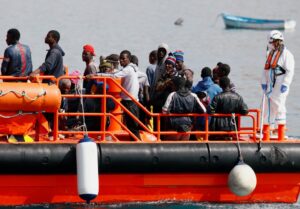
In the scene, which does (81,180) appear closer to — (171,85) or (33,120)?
(33,120)

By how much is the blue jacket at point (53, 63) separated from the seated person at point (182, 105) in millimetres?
1491

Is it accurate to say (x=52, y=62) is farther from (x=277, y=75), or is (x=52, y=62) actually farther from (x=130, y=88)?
(x=277, y=75)

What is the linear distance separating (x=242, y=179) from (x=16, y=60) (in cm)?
331

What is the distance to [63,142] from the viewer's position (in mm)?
13078

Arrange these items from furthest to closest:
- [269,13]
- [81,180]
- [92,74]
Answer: [269,13] → [92,74] → [81,180]

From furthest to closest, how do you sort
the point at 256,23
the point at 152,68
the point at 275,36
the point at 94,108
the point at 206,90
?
the point at 256,23
the point at 152,68
the point at 206,90
the point at 275,36
the point at 94,108

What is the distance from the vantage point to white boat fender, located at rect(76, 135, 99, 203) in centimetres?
A: 1266

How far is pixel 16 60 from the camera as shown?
530 inches

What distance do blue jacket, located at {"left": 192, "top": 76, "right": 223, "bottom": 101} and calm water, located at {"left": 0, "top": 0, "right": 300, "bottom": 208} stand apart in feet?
5.21

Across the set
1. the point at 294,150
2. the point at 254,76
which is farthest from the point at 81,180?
the point at 254,76

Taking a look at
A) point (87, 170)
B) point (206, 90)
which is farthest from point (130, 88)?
point (87, 170)

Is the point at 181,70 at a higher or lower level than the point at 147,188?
higher

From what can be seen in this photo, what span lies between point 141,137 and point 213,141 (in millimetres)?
1007

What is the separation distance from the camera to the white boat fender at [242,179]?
13188mm
